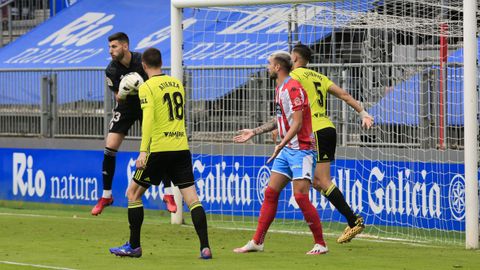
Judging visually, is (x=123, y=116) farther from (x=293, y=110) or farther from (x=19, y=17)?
(x=19, y=17)

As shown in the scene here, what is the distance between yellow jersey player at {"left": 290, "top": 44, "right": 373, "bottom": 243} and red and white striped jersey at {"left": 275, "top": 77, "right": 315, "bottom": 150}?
4.16ft

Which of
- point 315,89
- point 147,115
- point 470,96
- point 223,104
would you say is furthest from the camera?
point 223,104

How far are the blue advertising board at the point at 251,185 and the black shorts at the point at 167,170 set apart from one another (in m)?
5.02

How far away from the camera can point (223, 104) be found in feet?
61.0

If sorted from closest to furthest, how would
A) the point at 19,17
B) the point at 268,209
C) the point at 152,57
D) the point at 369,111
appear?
the point at 152,57
the point at 268,209
the point at 369,111
the point at 19,17

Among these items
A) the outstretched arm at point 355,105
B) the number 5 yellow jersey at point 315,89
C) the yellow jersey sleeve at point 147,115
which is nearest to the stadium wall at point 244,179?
the number 5 yellow jersey at point 315,89

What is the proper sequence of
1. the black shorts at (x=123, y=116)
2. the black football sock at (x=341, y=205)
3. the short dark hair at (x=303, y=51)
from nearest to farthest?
the short dark hair at (x=303, y=51)
the black football sock at (x=341, y=205)
the black shorts at (x=123, y=116)

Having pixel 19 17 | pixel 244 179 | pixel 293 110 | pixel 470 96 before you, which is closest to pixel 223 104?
pixel 244 179

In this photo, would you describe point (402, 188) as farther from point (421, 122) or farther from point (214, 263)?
point (214, 263)

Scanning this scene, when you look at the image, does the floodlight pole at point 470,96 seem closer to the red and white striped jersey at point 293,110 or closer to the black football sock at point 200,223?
the red and white striped jersey at point 293,110

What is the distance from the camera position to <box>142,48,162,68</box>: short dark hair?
11.6 metres

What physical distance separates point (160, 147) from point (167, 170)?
1.03 feet

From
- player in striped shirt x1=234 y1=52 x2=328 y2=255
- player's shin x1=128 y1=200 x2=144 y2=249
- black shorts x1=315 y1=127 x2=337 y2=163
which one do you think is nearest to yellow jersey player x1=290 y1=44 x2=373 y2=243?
black shorts x1=315 y1=127 x2=337 y2=163

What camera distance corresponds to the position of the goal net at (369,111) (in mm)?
16141
